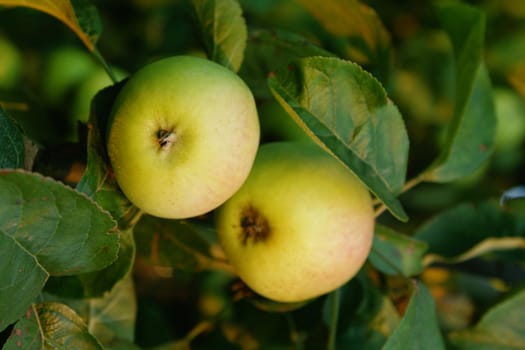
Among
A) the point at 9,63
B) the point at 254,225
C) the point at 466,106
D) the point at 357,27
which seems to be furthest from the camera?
the point at 9,63

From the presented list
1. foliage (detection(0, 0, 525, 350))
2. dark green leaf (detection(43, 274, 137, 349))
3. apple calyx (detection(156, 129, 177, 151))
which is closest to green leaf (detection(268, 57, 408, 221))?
foliage (detection(0, 0, 525, 350))

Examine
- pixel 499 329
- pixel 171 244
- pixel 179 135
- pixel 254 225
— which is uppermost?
pixel 179 135

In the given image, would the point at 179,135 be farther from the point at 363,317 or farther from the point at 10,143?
the point at 363,317

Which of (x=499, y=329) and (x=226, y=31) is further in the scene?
A: (x=499, y=329)

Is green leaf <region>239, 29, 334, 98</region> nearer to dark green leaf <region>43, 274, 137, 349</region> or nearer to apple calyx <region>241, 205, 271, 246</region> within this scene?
apple calyx <region>241, 205, 271, 246</region>

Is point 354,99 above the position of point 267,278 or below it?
above

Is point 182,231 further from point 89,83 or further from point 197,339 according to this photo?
point 197,339

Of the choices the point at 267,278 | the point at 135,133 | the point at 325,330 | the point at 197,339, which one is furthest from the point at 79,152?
the point at 197,339

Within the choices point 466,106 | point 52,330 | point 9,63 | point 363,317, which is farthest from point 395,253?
point 9,63
